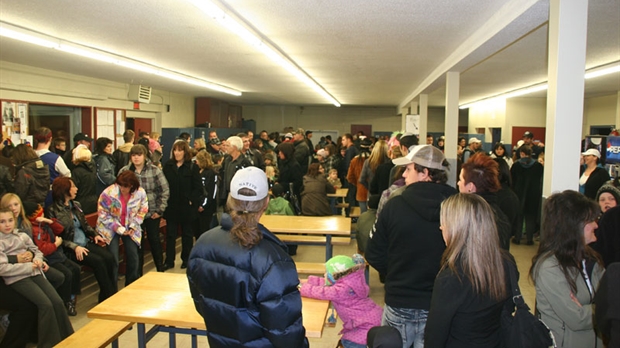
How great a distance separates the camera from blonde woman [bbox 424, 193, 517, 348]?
2135 millimetres

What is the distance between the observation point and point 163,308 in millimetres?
3135

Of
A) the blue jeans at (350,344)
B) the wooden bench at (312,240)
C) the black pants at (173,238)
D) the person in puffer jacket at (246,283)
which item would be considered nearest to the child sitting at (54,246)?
the black pants at (173,238)

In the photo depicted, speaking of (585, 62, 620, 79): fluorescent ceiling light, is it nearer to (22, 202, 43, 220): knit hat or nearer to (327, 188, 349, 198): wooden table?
(327, 188, 349, 198): wooden table

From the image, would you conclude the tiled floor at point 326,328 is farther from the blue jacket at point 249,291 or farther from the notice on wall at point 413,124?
the notice on wall at point 413,124

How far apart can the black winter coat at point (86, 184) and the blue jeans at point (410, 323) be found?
489cm

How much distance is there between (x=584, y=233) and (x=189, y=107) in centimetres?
1586

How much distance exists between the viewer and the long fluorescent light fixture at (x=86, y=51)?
6.16m

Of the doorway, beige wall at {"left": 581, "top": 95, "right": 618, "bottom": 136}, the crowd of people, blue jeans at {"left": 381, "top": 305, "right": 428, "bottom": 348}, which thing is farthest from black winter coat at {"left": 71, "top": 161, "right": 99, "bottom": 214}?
beige wall at {"left": 581, "top": 95, "right": 618, "bottom": 136}

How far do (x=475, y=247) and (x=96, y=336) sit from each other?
2611mm

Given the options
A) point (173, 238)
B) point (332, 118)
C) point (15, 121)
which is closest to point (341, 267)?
point (173, 238)

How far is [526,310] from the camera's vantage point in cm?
224

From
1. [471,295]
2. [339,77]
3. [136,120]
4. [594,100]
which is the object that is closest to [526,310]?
[471,295]

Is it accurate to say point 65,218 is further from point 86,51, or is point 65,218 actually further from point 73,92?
point 73,92

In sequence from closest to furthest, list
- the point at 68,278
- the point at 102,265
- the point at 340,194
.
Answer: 1. the point at 68,278
2. the point at 102,265
3. the point at 340,194
